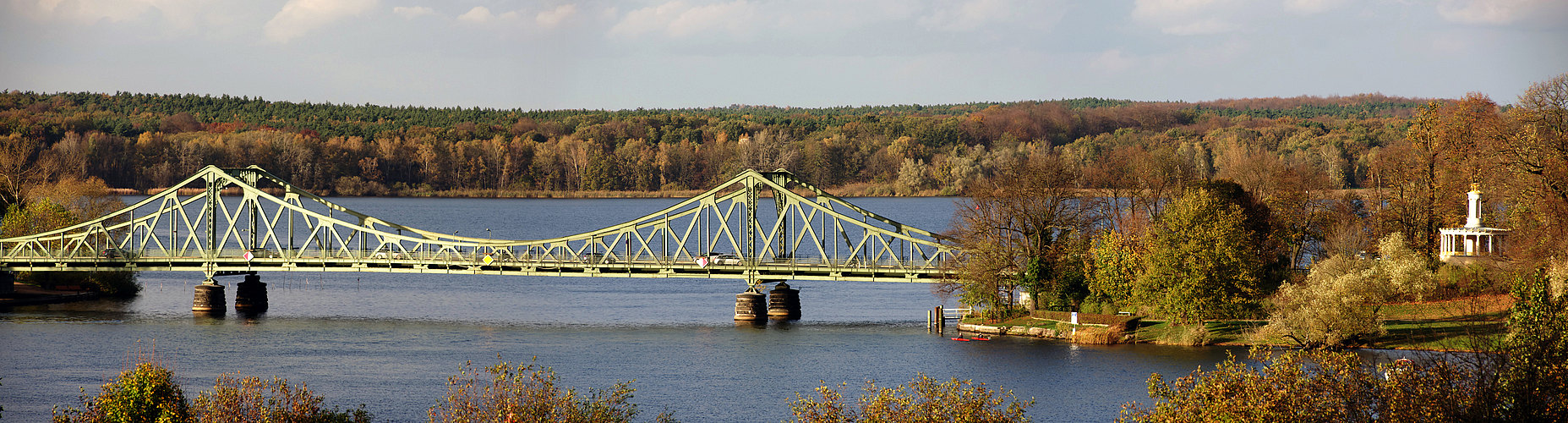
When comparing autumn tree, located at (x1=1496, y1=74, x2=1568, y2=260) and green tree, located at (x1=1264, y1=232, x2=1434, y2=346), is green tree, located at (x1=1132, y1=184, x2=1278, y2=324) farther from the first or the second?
autumn tree, located at (x1=1496, y1=74, x2=1568, y2=260)

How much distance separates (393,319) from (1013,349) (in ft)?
117

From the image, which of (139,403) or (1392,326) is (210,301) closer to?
(139,403)

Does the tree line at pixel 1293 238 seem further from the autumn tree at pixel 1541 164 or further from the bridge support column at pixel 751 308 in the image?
the bridge support column at pixel 751 308

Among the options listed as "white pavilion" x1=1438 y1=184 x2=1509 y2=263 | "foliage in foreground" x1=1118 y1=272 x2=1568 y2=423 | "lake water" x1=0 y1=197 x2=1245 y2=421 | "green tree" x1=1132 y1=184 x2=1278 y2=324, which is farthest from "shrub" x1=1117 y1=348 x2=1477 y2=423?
"white pavilion" x1=1438 y1=184 x2=1509 y2=263

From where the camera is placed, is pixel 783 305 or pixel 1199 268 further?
pixel 783 305

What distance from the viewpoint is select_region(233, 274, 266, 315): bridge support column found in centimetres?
8519

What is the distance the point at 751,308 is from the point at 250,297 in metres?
30.5

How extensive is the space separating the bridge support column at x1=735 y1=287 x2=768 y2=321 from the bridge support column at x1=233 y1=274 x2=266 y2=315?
28653 mm

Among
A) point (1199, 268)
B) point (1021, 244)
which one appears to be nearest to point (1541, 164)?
point (1199, 268)

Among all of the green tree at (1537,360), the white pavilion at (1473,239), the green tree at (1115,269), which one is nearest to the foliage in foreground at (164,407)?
the green tree at (1537,360)

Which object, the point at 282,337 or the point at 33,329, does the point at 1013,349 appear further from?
the point at 33,329

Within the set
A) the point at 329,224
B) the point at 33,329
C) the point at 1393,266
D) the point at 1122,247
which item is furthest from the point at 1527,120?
the point at 33,329

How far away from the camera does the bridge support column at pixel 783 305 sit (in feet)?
257

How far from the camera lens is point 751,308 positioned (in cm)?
7725
